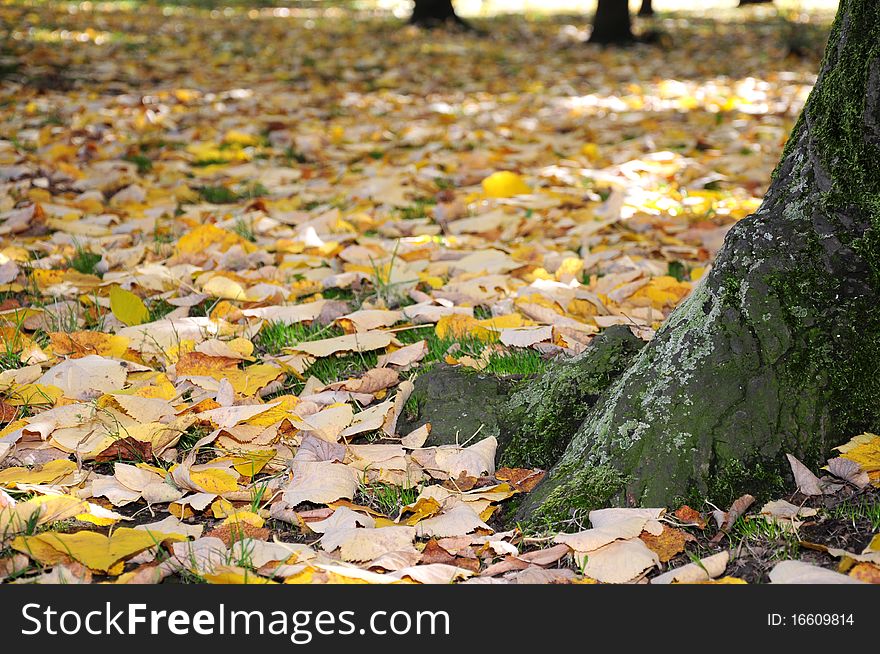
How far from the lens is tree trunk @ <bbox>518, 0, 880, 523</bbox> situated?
1910 mm

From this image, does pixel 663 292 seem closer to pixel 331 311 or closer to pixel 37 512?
pixel 331 311

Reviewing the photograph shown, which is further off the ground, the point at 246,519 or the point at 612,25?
the point at 612,25

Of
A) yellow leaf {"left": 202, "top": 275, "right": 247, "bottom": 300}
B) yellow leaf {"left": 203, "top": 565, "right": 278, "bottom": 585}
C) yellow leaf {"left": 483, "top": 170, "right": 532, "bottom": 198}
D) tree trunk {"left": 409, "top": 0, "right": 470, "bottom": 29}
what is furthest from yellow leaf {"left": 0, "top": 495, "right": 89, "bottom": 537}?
tree trunk {"left": 409, "top": 0, "right": 470, "bottom": 29}

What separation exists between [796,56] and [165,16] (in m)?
8.60

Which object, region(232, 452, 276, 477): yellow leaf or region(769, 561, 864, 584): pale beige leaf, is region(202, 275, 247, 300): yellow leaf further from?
region(769, 561, 864, 584): pale beige leaf

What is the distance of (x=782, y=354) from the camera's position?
192cm

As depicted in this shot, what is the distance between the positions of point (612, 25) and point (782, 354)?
34.8ft

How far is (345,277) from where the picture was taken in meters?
3.42

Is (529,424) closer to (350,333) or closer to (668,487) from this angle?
(668,487)

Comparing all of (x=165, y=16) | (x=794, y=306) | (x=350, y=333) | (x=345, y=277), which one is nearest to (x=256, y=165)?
(x=345, y=277)

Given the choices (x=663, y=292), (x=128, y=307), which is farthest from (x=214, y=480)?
(x=663, y=292)

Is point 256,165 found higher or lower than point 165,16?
lower

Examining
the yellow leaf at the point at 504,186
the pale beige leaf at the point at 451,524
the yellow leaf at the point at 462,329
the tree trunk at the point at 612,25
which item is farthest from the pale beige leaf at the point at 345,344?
the tree trunk at the point at 612,25

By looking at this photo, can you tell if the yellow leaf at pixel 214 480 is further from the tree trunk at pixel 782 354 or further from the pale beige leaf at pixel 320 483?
the tree trunk at pixel 782 354
